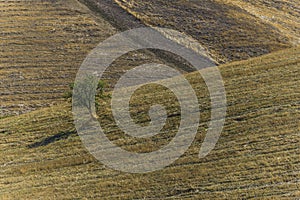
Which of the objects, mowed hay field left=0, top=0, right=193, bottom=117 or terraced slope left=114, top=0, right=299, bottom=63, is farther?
terraced slope left=114, top=0, right=299, bottom=63

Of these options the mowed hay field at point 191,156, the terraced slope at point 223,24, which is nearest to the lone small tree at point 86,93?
the mowed hay field at point 191,156

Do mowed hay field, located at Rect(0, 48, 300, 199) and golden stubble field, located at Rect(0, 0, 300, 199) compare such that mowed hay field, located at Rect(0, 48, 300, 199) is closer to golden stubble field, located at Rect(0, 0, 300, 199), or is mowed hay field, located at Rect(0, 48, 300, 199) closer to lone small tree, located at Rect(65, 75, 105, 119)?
golden stubble field, located at Rect(0, 0, 300, 199)

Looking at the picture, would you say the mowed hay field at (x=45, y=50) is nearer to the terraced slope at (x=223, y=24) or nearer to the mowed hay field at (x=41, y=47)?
the mowed hay field at (x=41, y=47)

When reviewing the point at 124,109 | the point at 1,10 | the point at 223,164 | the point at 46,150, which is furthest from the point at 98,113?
the point at 1,10

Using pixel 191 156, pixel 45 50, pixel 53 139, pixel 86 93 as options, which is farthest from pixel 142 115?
pixel 45 50

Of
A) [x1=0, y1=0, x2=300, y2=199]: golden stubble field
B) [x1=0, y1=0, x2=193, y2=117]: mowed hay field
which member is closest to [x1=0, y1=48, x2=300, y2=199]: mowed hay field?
[x1=0, y1=0, x2=300, y2=199]: golden stubble field

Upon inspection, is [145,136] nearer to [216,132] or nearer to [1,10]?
[216,132]
